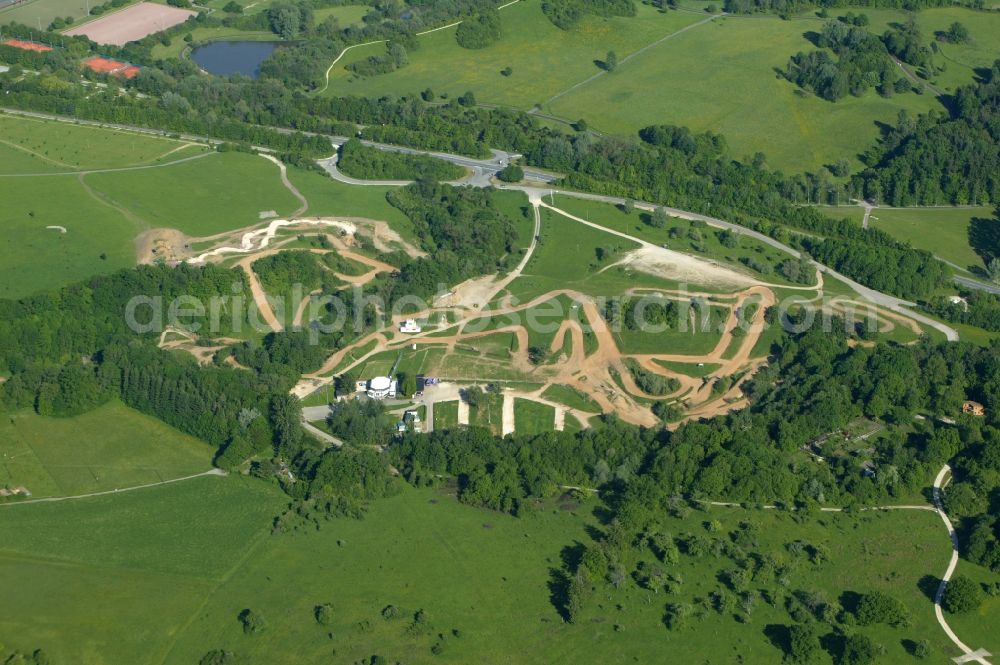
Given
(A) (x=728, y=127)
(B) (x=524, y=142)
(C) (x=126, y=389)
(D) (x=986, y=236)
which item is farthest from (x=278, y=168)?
(D) (x=986, y=236)

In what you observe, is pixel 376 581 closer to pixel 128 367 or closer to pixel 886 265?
pixel 128 367

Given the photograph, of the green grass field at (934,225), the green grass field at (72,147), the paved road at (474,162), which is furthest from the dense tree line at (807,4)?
the green grass field at (72,147)

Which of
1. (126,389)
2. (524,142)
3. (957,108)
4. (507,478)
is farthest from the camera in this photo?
(957,108)

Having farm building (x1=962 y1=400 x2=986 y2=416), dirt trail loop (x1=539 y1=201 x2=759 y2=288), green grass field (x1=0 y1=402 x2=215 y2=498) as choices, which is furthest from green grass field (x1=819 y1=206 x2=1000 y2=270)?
green grass field (x1=0 y1=402 x2=215 y2=498)

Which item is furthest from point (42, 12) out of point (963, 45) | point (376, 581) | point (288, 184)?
point (963, 45)

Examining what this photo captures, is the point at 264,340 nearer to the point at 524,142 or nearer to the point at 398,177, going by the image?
the point at 398,177

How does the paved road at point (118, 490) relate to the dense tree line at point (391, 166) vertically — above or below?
below

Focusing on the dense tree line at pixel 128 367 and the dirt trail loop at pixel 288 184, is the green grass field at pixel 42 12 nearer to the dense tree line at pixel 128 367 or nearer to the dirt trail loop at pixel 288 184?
the dirt trail loop at pixel 288 184
